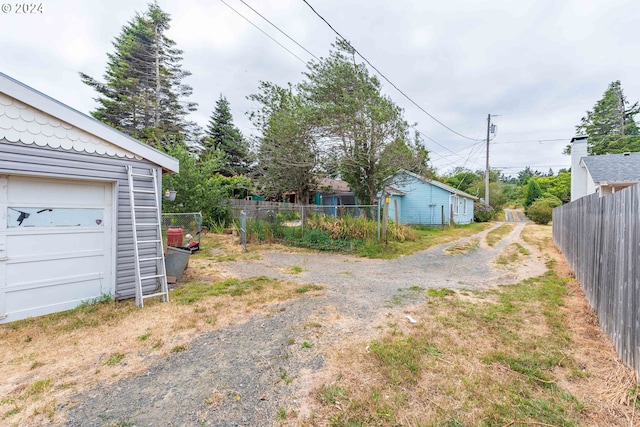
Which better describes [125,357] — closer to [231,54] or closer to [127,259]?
[127,259]

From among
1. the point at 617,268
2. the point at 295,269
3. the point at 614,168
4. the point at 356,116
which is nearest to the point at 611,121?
the point at 614,168

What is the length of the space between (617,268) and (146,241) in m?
6.61

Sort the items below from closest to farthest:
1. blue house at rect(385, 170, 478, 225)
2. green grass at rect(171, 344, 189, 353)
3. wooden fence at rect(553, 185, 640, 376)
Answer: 1. wooden fence at rect(553, 185, 640, 376)
2. green grass at rect(171, 344, 189, 353)
3. blue house at rect(385, 170, 478, 225)

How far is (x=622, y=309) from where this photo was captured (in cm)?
259

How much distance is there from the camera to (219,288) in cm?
523

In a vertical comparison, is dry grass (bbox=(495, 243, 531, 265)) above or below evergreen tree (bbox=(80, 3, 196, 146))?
below

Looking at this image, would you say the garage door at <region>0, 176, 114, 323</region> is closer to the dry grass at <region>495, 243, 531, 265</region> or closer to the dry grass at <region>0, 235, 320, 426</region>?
the dry grass at <region>0, 235, 320, 426</region>

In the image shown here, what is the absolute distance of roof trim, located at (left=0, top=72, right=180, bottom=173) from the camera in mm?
3500

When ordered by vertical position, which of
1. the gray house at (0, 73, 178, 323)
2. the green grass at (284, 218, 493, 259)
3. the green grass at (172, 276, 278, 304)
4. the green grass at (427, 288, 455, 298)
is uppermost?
the gray house at (0, 73, 178, 323)

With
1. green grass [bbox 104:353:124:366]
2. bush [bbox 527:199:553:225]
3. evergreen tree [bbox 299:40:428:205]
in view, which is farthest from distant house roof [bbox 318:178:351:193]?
bush [bbox 527:199:553:225]

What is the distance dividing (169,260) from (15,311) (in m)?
2.26

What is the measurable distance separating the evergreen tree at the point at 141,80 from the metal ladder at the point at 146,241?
19475 millimetres

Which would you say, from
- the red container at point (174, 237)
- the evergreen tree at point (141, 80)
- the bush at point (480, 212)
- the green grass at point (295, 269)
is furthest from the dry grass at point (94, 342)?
the bush at point (480, 212)

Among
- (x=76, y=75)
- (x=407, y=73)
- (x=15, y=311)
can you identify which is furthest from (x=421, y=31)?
(x=76, y=75)
